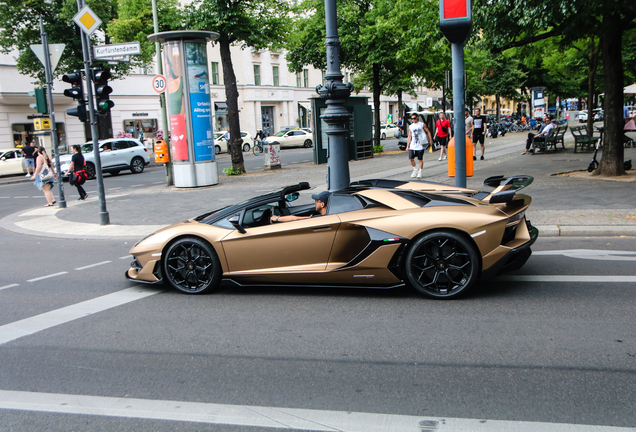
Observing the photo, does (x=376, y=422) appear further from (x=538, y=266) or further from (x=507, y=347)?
(x=538, y=266)

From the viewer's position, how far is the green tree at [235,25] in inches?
781

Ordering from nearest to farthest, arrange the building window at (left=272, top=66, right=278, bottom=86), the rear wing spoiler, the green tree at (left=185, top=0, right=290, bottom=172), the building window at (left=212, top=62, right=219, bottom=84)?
1. the rear wing spoiler
2. the green tree at (left=185, top=0, right=290, bottom=172)
3. the building window at (left=212, top=62, right=219, bottom=84)
4. the building window at (left=272, top=66, right=278, bottom=86)

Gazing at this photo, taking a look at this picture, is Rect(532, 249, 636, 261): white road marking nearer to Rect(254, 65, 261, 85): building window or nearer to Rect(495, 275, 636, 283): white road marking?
Rect(495, 275, 636, 283): white road marking

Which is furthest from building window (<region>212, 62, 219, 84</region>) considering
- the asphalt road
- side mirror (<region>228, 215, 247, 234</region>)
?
side mirror (<region>228, 215, 247, 234</region>)

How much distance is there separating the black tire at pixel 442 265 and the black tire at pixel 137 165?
76.5 feet

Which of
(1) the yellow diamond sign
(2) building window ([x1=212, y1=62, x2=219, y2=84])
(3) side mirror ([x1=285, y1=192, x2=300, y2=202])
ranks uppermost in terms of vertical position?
(2) building window ([x1=212, y1=62, x2=219, y2=84])

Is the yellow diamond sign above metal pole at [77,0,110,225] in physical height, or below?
above

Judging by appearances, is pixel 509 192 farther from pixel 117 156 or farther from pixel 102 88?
pixel 117 156

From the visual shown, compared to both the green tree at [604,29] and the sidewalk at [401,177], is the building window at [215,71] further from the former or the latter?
the green tree at [604,29]

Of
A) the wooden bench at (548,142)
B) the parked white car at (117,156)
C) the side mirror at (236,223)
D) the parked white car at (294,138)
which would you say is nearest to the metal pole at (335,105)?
the side mirror at (236,223)

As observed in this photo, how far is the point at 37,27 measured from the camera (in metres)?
31.5

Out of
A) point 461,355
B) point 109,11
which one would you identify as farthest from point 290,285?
point 109,11

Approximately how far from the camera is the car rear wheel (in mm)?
26422

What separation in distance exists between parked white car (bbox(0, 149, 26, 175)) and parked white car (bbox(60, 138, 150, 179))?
3.83 metres
